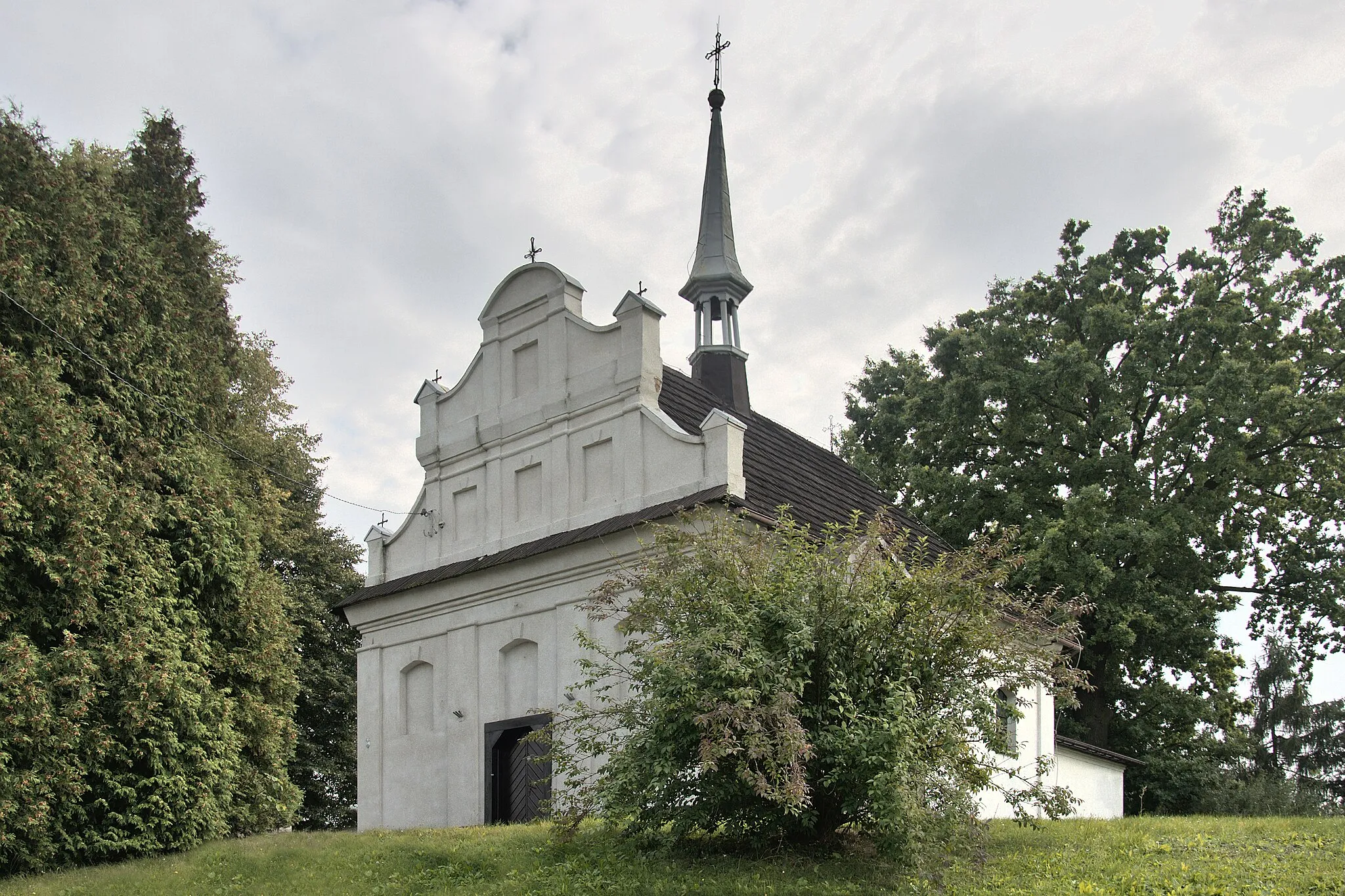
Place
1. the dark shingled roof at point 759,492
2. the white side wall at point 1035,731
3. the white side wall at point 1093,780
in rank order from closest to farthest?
the dark shingled roof at point 759,492 → the white side wall at point 1035,731 → the white side wall at point 1093,780

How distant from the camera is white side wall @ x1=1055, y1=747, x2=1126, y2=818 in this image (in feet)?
86.6

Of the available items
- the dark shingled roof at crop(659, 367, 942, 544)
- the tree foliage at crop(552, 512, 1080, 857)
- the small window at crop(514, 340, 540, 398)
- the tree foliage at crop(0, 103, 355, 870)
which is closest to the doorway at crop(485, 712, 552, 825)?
the tree foliage at crop(0, 103, 355, 870)

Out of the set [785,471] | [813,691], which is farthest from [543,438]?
A: [813,691]

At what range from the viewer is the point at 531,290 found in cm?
2325

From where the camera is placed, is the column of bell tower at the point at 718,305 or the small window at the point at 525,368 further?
the column of bell tower at the point at 718,305

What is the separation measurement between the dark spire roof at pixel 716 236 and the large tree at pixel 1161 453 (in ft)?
22.8

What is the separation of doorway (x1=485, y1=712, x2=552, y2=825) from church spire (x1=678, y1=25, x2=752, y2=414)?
26.6 ft

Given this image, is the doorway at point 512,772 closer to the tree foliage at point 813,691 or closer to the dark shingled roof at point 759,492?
the dark shingled roof at point 759,492

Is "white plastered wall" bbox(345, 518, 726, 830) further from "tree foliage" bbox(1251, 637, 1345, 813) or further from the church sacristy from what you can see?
"tree foliage" bbox(1251, 637, 1345, 813)

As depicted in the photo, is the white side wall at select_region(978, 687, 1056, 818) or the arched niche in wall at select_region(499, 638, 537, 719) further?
the white side wall at select_region(978, 687, 1056, 818)

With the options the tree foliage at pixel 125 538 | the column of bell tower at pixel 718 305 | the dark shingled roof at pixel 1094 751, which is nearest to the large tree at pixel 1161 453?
the dark shingled roof at pixel 1094 751

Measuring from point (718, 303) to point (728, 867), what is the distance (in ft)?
51.3

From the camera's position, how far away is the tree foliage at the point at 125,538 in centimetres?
1833

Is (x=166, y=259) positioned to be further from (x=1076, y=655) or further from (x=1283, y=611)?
(x=1283, y=611)
